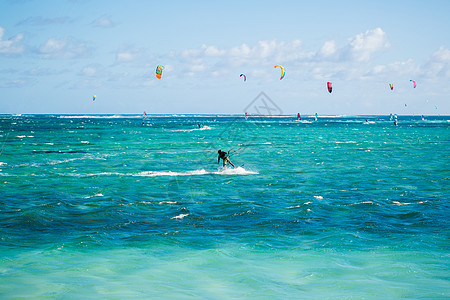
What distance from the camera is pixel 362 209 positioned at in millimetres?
17844

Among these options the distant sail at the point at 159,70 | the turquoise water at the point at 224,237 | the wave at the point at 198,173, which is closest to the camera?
the turquoise water at the point at 224,237

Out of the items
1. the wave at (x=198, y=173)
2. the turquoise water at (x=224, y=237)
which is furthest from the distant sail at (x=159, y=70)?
the turquoise water at (x=224, y=237)

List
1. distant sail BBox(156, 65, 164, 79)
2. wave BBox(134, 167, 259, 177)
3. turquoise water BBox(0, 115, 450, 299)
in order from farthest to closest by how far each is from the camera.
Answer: distant sail BBox(156, 65, 164, 79), wave BBox(134, 167, 259, 177), turquoise water BBox(0, 115, 450, 299)

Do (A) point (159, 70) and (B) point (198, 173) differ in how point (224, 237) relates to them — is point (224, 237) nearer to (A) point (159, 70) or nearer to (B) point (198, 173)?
(B) point (198, 173)

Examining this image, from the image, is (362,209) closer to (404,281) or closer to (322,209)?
(322,209)

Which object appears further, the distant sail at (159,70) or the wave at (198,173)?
the distant sail at (159,70)

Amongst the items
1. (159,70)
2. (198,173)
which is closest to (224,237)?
(198,173)

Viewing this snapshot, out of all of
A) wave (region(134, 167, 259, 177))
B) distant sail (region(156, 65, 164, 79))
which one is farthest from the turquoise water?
distant sail (region(156, 65, 164, 79))

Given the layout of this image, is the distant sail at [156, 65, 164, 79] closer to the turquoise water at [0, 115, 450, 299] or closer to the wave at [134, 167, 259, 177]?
the wave at [134, 167, 259, 177]

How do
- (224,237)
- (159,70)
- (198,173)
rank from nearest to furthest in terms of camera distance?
1. (224,237)
2. (198,173)
3. (159,70)

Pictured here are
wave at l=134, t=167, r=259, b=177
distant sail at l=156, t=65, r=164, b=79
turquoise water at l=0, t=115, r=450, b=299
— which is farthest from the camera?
distant sail at l=156, t=65, r=164, b=79

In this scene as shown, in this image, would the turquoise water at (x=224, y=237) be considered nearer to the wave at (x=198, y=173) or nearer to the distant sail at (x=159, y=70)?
the wave at (x=198, y=173)

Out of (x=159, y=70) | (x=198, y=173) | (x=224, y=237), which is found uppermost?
(x=159, y=70)

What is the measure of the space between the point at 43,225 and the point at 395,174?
2333 centimetres
